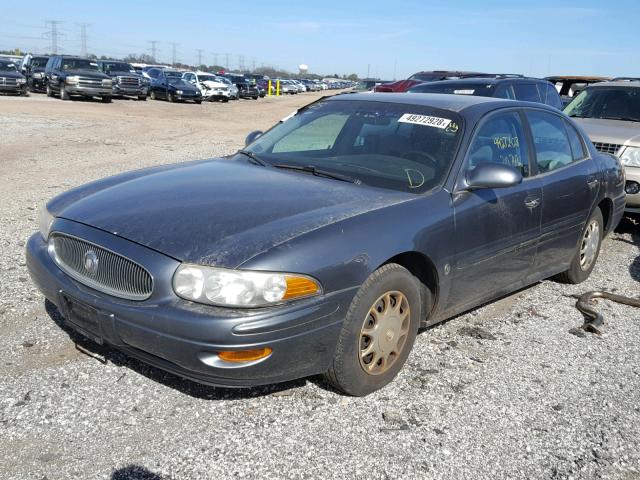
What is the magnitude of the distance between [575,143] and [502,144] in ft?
4.17

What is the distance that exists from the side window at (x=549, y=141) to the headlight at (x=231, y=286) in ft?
8.64

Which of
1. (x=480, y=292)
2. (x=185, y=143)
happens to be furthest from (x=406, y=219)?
(x=185, y=143)

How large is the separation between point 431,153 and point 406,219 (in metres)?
0.75

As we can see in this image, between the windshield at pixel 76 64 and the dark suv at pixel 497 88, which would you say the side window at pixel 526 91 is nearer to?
the dark suv at pixel 497 88

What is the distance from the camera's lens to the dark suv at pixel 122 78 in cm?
3105

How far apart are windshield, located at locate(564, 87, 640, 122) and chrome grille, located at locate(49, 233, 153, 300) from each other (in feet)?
25.3

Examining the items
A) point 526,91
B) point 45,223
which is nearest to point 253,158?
point 45,223

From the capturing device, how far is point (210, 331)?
9.23ft

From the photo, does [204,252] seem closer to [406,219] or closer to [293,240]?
[293,240]

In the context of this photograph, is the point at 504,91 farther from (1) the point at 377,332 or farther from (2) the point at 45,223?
(2) the point at 45,223

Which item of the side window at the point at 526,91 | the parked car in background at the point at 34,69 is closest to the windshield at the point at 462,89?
the side window at the point at 526,91

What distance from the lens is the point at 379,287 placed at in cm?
330

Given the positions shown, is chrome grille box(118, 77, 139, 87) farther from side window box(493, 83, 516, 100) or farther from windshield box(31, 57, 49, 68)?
side window box(493, 83, 516, 100)

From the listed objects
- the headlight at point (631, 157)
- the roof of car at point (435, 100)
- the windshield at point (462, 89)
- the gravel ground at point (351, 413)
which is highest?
the windshield at point (462, 89)
